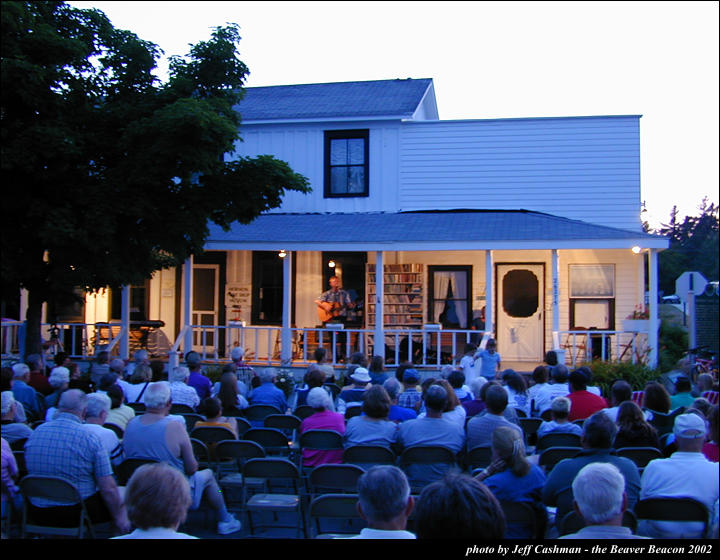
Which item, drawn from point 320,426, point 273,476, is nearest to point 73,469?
point 273,476

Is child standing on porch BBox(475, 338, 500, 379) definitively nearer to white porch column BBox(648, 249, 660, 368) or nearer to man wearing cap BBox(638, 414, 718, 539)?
white porch column BBox(648, 249, 660, 368)

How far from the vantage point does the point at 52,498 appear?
503cm

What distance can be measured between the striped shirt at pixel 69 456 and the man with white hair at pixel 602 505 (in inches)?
134

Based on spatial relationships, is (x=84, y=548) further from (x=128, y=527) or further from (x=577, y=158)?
(x=577, y=158)

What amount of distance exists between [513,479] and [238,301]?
45.9ft

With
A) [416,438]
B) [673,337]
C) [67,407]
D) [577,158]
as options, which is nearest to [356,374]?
[416,438]

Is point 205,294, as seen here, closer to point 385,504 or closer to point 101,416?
point 101,416

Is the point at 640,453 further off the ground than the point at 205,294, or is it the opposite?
the point at 205,294

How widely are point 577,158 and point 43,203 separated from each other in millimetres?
11622

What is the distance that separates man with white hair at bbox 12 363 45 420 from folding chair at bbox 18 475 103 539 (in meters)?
3.42

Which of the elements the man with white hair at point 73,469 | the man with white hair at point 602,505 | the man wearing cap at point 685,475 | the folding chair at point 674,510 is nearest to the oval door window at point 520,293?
the man wearing cap at point 685,475

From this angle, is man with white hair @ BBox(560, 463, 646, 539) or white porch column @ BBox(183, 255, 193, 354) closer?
man with white hair @ BBox(560, 463, 646, 539)

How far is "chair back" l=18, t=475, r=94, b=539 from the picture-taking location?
493cm

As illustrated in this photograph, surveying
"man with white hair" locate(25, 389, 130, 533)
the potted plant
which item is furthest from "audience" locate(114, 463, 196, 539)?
the potted plant
